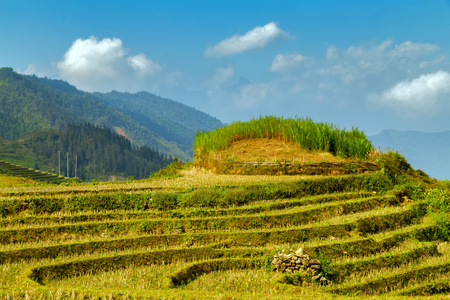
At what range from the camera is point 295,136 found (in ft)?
113

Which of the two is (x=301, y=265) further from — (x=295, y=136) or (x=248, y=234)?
(x=295, y=136)

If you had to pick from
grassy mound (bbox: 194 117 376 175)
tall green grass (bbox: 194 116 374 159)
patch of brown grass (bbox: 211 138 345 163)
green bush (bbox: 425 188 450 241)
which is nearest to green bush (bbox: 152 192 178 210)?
grassy mound (bbox: 194 117 376 175)

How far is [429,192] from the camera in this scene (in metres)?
27.0

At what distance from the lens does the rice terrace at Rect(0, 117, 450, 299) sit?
49.9ft

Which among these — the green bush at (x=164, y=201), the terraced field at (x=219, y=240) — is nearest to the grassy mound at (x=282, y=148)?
the terraced field at (x=219, y=240)

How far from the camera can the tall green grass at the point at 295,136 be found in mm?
32781

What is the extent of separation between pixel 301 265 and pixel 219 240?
4813 mm

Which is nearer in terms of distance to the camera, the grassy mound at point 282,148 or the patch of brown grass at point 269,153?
the grassy mound at point 282,148

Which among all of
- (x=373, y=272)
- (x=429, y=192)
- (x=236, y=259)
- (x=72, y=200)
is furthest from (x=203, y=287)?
(x=429, y=192)

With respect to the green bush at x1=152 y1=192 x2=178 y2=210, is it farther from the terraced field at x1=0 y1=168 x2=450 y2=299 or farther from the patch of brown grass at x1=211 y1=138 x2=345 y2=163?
the patch of brown grass at x1=211 y1=138 x2=345 y2=163

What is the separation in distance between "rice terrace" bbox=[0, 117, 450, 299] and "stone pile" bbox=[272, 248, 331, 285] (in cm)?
4

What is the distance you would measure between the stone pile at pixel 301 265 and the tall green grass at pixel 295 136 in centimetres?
Answer: 1781

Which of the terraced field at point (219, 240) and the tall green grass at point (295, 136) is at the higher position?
the tall green grass at point (295, 136)

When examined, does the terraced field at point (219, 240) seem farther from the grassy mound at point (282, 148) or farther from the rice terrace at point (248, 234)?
the grassy mound at point (282, 148)
